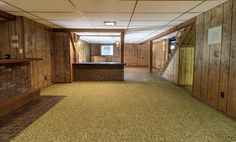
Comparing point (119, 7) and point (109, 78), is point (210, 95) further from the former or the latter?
point (109, 78)

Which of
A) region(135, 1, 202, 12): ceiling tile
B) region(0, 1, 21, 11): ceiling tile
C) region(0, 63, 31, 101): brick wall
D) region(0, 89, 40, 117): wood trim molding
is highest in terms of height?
region(0, 1, 21, 11): ceiling tile

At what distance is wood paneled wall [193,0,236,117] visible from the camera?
273 cm

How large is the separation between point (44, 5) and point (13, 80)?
203cm

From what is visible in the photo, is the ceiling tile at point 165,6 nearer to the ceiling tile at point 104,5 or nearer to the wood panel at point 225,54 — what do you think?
the ceiling tile at point 104,5

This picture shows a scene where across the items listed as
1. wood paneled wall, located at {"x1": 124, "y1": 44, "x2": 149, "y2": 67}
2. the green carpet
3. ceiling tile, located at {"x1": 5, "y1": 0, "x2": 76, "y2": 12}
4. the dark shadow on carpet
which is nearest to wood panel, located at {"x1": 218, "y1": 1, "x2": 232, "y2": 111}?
the green carpet

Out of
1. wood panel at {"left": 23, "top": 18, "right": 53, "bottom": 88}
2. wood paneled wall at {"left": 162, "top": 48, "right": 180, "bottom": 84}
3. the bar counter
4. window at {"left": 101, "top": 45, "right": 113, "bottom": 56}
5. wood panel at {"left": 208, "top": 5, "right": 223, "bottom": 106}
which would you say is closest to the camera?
wood panel at {"left": 208, "top": 5, "right": 223, "bottom": 106}

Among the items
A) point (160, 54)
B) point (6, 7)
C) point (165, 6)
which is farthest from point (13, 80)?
point (160, 54)

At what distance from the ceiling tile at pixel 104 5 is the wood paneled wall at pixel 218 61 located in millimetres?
1731

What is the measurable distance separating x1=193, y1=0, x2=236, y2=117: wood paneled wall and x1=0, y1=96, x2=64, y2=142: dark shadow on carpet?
3489 millimetres

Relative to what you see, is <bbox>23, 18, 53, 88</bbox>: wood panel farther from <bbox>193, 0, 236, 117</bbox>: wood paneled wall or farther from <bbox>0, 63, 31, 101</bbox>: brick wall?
<bbox>193, 0, 236, 117</bbox>: wood paneled wall

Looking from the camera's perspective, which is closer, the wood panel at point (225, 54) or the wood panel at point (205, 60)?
the wood panel at point (225, 54)

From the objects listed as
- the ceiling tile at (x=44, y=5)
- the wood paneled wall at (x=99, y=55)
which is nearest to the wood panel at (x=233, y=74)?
the ceiling tile at (x=44, y=5)

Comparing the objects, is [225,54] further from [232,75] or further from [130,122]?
[130,122]

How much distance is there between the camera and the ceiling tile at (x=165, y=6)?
2816 millimetres
